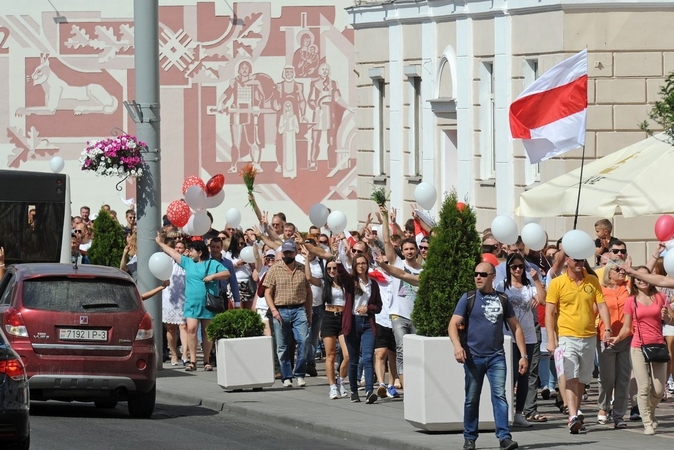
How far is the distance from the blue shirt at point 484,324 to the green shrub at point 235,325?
615cm

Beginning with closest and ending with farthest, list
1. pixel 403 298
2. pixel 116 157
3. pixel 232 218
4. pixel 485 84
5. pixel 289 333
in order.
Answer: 1. pixel 403 298
2. pixel 289 333
3. pixel 116 157
4. pixel 232 218
5. pixel 485 84

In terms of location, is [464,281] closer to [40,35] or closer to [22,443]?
[22,443]

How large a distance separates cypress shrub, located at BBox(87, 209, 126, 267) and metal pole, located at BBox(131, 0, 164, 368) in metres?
2.82

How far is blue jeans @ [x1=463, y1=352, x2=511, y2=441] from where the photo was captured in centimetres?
1487

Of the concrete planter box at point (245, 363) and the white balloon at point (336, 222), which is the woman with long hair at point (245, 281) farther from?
the concrete planter box at point (245, 363)

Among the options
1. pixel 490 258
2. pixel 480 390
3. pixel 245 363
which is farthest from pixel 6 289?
pixel 480 390

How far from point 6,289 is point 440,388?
491 centimetres

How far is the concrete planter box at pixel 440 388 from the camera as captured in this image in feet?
53.4

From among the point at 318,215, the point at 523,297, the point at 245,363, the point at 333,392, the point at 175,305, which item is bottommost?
the point at 333,392

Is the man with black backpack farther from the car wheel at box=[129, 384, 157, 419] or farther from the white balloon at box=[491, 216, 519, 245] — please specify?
the car wheel at box=[129, 384, 157, 419]

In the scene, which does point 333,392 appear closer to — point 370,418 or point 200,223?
point 370,418

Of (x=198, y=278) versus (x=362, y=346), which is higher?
(x=198, y=278)

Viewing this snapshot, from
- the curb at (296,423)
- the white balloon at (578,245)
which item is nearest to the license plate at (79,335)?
the curb at (296,423)

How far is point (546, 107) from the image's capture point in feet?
63.3
